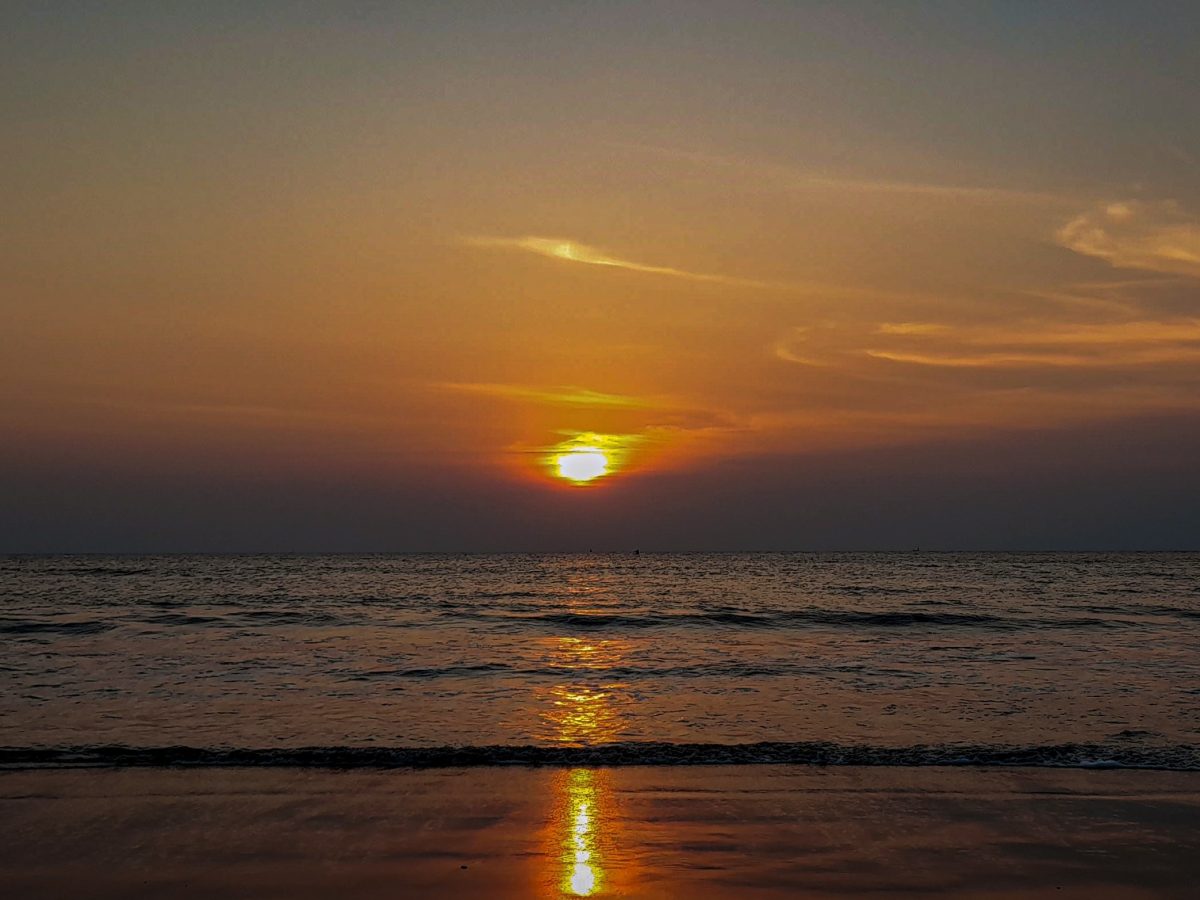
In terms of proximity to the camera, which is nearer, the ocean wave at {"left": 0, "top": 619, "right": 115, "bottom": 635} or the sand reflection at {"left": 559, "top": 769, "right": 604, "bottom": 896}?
the sand reflection at {"left": 559, "top": 769, "right": 604, "bottom": 896}

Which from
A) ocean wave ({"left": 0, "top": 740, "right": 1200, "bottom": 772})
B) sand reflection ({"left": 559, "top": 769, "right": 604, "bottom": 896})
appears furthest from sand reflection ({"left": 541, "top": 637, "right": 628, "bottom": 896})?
ocean wave ({"left": 0, "top": 740, "right": 1200, "bottom": 772})

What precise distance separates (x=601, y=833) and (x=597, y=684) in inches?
426

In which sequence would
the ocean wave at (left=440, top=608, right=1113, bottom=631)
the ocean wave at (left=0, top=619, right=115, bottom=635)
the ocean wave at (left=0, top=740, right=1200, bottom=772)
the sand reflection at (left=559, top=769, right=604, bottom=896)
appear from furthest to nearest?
1. the ocean wave at (left=440, top=608, right=1113, bottom=631)
2. the ocean wave at (left=0, top=619, right=115, bottom=635)
3. the ocean wave at (left=0, top=740, right=1200, bottom=772)
4. the sand reflection at (left=559, top=769, right=604, bottom=896)

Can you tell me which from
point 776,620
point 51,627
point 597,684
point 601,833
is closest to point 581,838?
point 601,833

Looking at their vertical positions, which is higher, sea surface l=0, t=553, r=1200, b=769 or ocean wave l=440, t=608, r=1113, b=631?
sea surface l=0, t=553, r=1200, b=769

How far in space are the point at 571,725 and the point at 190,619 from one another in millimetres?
26936

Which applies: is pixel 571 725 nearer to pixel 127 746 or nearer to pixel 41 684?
pixel 127 746

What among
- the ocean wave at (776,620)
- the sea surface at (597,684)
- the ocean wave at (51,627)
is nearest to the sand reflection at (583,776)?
the sea surface at (597,684)

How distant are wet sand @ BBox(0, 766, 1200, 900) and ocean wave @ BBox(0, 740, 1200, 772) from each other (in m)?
0.43

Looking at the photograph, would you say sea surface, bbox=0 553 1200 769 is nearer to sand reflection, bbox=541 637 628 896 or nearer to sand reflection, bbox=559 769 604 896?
sand reflection, bbox=541 637 628 896

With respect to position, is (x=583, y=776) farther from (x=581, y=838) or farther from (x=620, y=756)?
(x=581, y=838)

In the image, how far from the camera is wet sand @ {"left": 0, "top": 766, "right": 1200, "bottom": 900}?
8086 mm

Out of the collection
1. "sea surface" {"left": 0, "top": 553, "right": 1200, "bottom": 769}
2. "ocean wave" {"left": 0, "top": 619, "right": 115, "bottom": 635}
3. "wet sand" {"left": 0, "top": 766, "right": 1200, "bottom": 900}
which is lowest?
"ocean wave" {"left": 0, "top": 619, "right": 115, "bottom": 635}

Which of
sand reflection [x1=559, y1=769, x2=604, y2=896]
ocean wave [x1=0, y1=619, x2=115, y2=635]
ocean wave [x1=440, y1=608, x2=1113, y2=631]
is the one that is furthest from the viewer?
ocean wave [x1=440, y1=608, x2=1113, y2=631]
